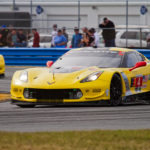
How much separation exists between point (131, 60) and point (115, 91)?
128cm

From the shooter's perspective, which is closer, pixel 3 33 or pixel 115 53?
pixel 115 53

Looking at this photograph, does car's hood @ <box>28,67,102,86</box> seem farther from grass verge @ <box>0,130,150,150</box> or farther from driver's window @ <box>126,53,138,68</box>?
grass verge @ <box>0,130,150,150</box>

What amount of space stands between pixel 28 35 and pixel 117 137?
21831mm

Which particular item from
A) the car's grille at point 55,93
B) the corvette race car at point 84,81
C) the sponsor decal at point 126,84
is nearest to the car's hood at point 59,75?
the corvette race car at point 84,81

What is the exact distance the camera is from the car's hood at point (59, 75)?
11.0 m

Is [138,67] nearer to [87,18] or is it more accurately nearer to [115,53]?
[115,53]

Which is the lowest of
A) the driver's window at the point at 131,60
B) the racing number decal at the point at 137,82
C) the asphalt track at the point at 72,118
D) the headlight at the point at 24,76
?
the asphalt track at the point at 72,118

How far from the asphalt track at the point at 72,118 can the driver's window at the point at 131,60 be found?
1094 mm

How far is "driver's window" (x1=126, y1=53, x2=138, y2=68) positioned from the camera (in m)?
12.2

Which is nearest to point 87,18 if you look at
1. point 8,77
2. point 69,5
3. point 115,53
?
point 69,5

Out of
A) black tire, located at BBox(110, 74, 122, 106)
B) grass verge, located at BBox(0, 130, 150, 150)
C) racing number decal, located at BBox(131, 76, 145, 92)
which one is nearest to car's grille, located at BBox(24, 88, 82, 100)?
black tire, located at BBox(110, 74, 122, 106)

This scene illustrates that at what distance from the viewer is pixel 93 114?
32.0 feet

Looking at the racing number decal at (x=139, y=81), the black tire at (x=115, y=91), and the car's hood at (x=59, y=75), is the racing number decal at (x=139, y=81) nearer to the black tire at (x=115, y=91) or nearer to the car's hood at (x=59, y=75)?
the black tire at (x=115, y=91)

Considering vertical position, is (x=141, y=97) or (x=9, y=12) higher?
(x=9, y=12)
